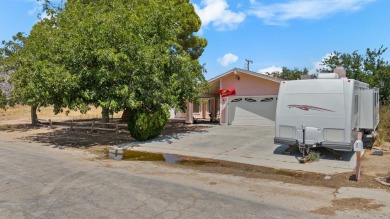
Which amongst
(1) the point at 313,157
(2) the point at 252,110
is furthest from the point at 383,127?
(2) the point at 252,110

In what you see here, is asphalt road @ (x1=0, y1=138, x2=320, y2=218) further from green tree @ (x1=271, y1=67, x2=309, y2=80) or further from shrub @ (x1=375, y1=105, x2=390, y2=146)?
green tree @ (x1=271, y1=67, x2=309, y2=80)

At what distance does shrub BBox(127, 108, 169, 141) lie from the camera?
15477 mm

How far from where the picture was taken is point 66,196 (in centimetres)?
657

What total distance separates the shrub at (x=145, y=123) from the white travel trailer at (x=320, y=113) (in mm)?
6364

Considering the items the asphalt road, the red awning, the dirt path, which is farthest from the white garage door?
the asphalt road

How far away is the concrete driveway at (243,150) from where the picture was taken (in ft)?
32.5

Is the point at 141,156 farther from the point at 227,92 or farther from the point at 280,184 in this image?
the point at 227,92

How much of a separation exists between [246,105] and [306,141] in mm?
14134

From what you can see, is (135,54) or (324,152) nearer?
(324,152)

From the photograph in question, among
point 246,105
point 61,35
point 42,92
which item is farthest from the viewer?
point 246,105

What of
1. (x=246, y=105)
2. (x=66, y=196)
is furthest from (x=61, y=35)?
(x=246, y=105)

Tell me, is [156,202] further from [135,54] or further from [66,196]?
[135,54]

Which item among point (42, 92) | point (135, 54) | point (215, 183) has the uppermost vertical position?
point (135, 54)

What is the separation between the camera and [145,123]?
15508 millimetres
